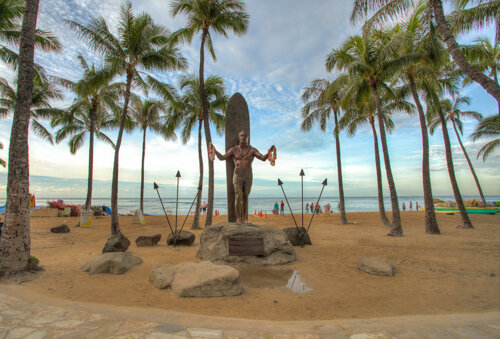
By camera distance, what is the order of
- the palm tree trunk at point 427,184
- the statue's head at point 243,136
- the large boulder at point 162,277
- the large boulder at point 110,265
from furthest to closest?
the palm tree trunk at point 427,184 → the statue's head at point 243,136 → the large boulder at point 110,265 → the large boulder at point 162,277

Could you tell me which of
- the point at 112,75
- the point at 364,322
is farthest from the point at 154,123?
the point at 364,322

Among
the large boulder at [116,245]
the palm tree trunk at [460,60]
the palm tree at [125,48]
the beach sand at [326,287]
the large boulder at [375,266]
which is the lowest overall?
the beach sand at [326,287]

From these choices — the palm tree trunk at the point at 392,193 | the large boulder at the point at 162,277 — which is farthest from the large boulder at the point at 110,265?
the palm tree trunk at the point at 392,193

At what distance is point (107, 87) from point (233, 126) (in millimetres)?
9666

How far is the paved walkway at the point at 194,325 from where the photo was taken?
2.59m

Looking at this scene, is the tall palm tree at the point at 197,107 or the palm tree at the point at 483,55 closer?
the palm tree at the point at 483,55

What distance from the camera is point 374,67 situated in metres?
11.1

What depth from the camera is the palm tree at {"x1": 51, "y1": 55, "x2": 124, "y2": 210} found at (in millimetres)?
10818

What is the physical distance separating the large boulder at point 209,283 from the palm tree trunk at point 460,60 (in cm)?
711

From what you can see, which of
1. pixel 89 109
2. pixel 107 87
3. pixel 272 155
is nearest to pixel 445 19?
pixel 272 155

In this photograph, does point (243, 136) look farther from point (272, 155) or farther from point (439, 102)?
point (439, 102)

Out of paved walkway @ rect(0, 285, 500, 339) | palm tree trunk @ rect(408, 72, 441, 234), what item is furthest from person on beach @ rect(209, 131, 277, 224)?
palm tree trunk @ rect(408, 72, 441, 234)

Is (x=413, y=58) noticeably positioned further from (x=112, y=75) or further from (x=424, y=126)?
(x=112, y=75)

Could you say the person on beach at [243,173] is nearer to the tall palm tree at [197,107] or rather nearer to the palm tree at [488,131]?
the tall palm tree at [197,107]
